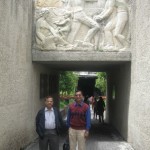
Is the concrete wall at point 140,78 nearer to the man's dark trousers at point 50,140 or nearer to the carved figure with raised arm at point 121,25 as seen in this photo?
the carved figure with raised arm at point 121,25

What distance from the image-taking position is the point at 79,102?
8.05 metres

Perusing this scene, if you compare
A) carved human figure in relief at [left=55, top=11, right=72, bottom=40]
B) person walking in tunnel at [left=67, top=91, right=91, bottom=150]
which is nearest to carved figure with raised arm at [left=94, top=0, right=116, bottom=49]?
carved human figure in relief at [left=55, top=11, right=72, bottom=40]

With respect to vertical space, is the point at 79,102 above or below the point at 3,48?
below

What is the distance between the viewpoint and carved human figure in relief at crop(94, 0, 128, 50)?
39.0 ft

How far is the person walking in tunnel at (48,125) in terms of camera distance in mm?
7586

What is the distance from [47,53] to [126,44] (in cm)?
252

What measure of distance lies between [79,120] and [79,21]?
486 cm

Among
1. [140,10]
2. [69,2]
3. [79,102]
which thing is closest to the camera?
[79,102]

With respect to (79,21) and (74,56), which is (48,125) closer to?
(74,56)

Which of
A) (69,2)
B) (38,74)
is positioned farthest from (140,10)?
(38,74)

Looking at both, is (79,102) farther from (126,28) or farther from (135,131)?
(126,28)

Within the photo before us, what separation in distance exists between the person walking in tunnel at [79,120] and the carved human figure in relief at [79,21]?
4283 mm

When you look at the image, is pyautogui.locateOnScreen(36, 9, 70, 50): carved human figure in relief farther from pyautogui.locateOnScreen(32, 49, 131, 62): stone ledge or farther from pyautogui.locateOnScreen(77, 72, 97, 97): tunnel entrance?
pyautogui.locateOnScreen(77, 72, 97, 97): tunnel entrance

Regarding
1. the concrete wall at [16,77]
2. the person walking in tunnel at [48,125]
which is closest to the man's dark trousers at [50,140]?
the person walking in tunnel at [48,125]
